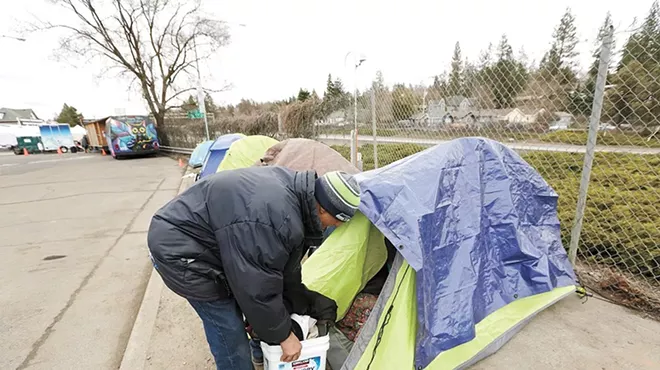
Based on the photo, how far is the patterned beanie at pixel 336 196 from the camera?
1436 mm

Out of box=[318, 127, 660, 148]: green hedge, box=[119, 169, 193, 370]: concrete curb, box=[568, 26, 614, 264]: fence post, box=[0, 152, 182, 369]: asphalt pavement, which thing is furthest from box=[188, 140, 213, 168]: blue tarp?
box=[568, 26, 614, 264]: fence post

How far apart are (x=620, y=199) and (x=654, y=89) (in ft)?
5.05

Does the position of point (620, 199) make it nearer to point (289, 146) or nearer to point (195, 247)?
point (289, 146)

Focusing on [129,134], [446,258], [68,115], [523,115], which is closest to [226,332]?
[446,258]

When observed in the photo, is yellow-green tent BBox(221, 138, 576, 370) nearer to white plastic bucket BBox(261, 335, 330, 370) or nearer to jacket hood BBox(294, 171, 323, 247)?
white plastic bucket BBox(261, 335, 330, 370)

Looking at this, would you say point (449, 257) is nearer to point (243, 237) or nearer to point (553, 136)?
point (243, 237)

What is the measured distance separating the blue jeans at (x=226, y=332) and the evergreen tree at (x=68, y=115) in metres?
76.2

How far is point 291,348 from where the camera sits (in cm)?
148

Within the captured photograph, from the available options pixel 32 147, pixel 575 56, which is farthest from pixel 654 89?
pixel 32 147

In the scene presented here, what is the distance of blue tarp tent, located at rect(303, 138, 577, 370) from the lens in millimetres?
1745

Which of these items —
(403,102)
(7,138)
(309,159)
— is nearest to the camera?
(309,159)

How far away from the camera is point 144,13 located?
1961 cm

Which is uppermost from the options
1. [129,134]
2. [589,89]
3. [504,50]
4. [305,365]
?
[504,50]

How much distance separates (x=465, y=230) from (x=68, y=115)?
80.4 m
